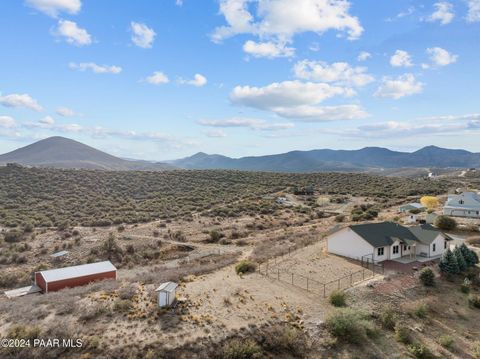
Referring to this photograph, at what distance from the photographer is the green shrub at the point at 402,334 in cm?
1766

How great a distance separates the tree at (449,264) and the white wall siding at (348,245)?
4.75 m

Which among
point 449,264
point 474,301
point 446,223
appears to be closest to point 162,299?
point 474,301

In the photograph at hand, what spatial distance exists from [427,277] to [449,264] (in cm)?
308

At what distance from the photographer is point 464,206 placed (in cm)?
4506

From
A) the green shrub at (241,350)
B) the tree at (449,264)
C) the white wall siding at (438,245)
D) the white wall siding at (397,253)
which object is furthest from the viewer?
the white wall siding at (438,245)

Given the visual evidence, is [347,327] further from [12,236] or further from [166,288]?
[12,236]

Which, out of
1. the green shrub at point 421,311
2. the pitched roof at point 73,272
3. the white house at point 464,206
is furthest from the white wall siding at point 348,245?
the white house at point 464,206

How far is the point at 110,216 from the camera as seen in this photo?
5038 cm

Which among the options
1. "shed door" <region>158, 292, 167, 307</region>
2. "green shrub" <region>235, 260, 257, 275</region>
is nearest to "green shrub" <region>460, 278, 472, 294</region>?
"green shrub" <region>235, 260, 257, 275</region>

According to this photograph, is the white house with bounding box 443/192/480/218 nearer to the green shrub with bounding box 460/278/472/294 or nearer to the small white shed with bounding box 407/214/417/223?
the small white shed with bounding box 407/214/417/223

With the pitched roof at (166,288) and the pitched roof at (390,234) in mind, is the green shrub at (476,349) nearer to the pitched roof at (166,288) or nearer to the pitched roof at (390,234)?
the pitched roof at (390,234)

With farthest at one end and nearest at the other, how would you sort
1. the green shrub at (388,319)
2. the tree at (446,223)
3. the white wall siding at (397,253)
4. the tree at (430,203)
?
the tree at (430,203)
the tree at (446,223)
the white wall siding at (397,253)
the green shrub at (388,319)

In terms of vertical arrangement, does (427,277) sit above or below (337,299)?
below

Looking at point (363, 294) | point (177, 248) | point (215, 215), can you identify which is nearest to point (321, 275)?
point (363, 294)
